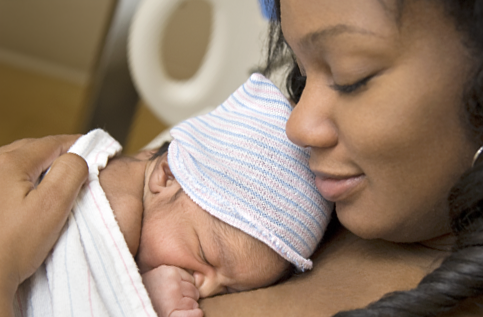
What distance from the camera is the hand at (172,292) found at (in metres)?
0.70

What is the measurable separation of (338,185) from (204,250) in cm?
26

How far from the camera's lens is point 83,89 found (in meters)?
3.16

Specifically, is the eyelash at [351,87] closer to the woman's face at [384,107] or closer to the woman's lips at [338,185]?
the woman's face at [384,107]

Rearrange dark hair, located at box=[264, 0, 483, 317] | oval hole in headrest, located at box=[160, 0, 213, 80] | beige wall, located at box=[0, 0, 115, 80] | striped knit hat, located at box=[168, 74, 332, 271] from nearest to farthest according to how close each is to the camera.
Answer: dark hair, located at box=[264, 0, 483, 317] → striped knit hat, located at box=[168, 74, 332, 271] → oval hole in headrest, located at box=[160, 0, 213, 80] → beige wall, located at box=[0, 0, 115, 80]

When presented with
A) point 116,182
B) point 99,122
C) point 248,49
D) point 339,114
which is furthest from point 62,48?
point 339,114

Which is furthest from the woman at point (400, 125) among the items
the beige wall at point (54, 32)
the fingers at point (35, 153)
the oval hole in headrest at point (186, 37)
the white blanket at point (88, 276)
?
the beige wall at point (54, 32)

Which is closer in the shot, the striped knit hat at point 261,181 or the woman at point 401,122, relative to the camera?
the woman at point 401,122

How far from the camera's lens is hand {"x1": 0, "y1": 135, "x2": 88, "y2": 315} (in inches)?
24.6

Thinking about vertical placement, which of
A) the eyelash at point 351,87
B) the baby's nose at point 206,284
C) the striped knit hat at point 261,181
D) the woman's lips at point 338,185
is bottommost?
the baby's nose at point 206,284

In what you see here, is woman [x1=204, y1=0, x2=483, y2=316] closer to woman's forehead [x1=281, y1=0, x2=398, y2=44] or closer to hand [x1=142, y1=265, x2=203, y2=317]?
woman's forehead [x1=281, y1=0, x2=398, y2=44]

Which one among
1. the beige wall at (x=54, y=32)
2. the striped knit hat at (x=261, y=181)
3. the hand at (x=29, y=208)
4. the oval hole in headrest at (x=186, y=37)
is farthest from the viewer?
the beige wall at (x=54, y=32)

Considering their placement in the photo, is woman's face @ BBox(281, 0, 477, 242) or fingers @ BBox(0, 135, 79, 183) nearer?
woman's face @ BBox(281, 0, 477, 242)

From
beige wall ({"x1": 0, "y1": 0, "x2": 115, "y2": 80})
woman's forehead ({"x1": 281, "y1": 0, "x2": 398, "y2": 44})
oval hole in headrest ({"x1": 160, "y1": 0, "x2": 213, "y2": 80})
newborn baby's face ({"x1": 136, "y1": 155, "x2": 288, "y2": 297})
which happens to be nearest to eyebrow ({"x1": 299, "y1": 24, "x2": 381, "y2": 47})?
woman's forehead ({"x1": 281, "y1": 0, "x2": 398, "y2": 44})

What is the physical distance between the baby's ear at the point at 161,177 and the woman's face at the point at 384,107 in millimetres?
297
